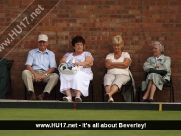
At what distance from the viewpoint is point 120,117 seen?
11.7m

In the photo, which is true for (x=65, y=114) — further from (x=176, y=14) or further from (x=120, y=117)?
(x=176, y=14)

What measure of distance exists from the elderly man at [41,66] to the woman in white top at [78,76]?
219mm

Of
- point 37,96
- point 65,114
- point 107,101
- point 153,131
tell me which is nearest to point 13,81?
point 37,96

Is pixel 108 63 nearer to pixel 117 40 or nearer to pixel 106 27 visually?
pixel 117 40

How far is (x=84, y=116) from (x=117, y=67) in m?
2.53

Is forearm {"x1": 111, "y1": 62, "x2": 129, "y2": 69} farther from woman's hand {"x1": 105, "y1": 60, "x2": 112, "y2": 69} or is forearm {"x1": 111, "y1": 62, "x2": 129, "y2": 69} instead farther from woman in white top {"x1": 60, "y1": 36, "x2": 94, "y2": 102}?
woman in white top {"x1": 60, "y1": 36, "x2": 94, "y2": 102}

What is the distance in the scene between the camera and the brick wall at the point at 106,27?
1462 centimetres

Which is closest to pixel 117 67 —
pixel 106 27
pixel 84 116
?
pixel 106 27

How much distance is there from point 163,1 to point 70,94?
2.60 metres

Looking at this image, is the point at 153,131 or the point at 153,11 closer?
the point at 153,131

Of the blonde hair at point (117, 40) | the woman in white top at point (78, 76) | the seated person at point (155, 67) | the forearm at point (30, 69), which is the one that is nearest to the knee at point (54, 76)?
the woman in white top at point (78, 76)

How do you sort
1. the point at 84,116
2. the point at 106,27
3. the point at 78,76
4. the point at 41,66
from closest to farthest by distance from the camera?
1. the point at 84,116
2. the point at 78,76
3. the point at 41,66
4. the point at 106,27

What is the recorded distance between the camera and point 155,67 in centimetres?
1412

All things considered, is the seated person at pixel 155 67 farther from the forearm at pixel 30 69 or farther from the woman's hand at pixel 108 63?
the forearm at pixel 30 69
